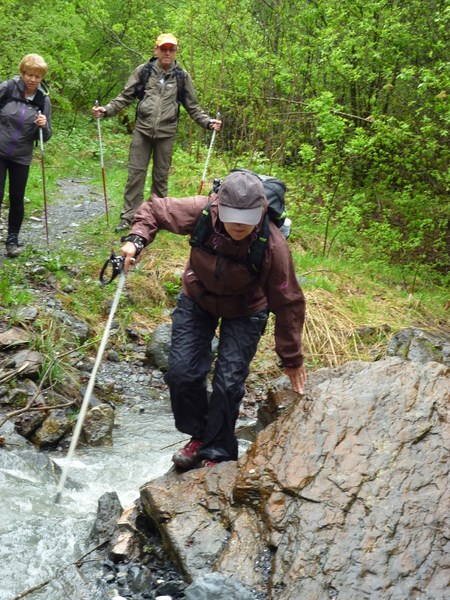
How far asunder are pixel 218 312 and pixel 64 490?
5.79 feet

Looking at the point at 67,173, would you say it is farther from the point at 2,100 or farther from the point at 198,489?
the point at 198,489

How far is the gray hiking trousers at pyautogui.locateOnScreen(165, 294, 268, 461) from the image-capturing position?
4727 millimetres

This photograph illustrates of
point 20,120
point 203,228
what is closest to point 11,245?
point 20,120

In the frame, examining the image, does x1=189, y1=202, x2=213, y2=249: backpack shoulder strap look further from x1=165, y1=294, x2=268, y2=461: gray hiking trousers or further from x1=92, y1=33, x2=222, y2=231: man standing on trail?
x1=92, y1=33, x2=222, y2=231: man standing on trail

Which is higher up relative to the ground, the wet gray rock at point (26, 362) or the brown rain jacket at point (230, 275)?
the brown rain jacket at point (230, 275)

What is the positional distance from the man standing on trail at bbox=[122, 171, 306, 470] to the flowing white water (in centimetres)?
84

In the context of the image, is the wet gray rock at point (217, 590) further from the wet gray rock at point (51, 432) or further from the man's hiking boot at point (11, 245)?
the man's hiking boot at point (11, 245)

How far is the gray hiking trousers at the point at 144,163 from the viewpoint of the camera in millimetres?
9914

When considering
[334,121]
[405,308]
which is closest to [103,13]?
[334,121]

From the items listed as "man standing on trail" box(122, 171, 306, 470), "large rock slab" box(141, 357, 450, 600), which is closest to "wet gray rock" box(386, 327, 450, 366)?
"large rock slab" box(141, 357, 450, 600)

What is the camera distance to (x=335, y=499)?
12.6ft

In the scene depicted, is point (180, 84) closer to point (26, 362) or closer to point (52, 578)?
point (26, 362)

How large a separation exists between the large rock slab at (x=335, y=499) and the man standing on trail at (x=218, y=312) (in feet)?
1.01

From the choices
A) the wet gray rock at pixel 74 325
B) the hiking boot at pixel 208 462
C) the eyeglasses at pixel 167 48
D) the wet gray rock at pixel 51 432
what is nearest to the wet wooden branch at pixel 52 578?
the hiking boot at pixel 208 462
